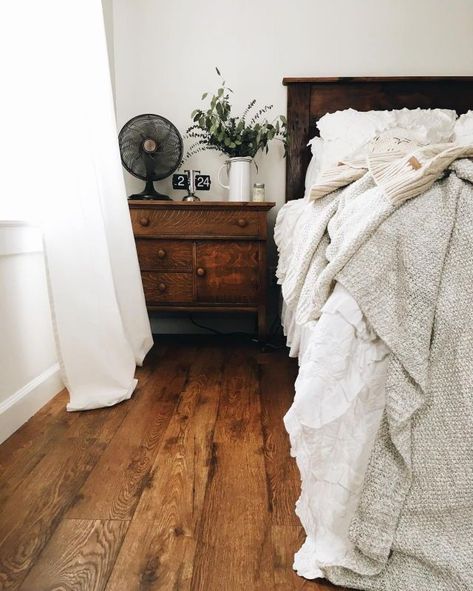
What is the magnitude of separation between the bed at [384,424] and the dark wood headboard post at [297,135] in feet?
5.75

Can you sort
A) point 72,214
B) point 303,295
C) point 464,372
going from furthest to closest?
point 72,214 < point 303,295 < point 464,372

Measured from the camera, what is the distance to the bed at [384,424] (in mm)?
728

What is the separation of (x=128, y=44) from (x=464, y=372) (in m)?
2.51

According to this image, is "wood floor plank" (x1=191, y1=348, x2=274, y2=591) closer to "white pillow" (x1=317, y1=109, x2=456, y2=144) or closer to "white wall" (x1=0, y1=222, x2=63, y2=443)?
"white wall" (x1=0, y1=222, x2=63, y2=443)

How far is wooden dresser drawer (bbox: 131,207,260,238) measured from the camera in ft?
6.97

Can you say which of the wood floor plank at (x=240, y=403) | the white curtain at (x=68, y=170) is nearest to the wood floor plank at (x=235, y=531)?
the wood floor plank at (x=240, y=403)

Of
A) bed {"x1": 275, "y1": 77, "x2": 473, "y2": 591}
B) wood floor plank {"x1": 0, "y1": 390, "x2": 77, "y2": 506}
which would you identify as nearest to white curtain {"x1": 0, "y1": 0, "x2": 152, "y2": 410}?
wood floor plank {"x1": 0, "y1": 390, "x2": 77, "y2": 506}

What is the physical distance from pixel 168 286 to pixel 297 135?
113cm

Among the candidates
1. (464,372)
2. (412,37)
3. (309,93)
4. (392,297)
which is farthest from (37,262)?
(412,37)

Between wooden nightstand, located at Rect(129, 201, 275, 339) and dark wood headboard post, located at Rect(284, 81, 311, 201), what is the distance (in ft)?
1.57

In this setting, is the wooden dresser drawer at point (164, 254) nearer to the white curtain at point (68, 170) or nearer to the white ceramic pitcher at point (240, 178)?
the white ceramic pitcher at point (240, 178)

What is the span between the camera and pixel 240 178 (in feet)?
7.53

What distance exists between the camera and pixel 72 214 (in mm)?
1452

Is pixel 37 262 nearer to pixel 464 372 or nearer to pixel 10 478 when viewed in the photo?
pixel 10 478
